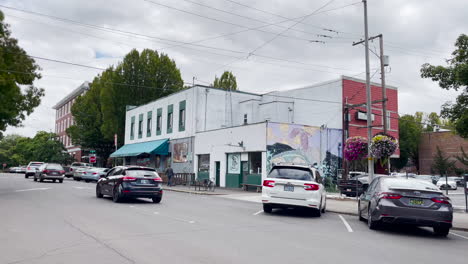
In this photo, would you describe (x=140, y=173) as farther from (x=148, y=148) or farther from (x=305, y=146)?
(x=148, y=148)

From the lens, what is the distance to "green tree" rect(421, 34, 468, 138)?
522 inches

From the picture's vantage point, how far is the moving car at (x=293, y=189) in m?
13.9

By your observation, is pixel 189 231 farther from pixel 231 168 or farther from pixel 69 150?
pixel 69 150

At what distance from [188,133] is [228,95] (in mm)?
4938

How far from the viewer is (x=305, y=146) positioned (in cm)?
3122

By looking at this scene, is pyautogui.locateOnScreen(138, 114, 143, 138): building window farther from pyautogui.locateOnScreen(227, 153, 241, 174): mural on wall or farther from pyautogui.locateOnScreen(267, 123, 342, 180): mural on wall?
pyautogui.locateOnScreen(267, 123, 342, 180): mural on wall

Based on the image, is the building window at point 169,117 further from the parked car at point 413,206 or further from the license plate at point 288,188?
the parked car at point 413,206

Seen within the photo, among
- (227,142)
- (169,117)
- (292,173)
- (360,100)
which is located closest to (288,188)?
(292,173)

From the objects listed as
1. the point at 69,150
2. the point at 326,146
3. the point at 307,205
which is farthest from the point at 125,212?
the point at 69,150

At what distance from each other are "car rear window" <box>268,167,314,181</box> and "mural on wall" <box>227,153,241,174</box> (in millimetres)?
17310

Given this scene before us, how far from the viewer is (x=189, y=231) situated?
9.80m

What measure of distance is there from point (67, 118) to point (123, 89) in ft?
117

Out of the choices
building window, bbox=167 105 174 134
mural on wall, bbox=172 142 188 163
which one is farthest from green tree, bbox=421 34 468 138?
building window, bbox=167 105 174 134

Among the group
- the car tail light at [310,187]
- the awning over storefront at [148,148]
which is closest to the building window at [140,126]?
the awning over storefront at [148,148]
